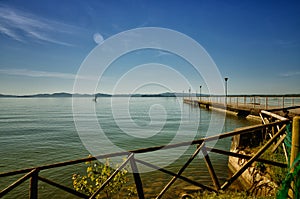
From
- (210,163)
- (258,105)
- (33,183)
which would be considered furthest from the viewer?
(258,105)

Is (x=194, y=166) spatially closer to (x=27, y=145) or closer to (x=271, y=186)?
(x=271, y=186)

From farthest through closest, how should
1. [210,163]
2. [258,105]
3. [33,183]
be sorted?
1. [258,105]
2. [210,163]
3. [33,183]

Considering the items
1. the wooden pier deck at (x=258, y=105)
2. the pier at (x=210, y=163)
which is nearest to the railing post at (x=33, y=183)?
the pier at (x=210, y=163)

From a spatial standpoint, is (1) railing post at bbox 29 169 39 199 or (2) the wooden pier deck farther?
(2) the wooden pier deck

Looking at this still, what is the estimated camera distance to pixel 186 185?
9625 mm

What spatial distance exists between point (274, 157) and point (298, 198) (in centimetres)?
424

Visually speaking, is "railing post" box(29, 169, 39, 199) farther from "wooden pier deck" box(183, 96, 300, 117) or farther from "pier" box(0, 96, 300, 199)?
"wooden pier deck" box(183, 96, 300, 117)

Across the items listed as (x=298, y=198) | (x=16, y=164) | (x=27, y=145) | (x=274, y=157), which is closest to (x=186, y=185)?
(x=274, y=157)

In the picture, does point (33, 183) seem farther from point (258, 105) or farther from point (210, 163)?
point (258, 105)

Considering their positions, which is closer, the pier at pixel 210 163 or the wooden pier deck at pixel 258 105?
the pier at pixel 210 163

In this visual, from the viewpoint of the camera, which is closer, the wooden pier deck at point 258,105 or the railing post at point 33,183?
the railing post at point 33,183

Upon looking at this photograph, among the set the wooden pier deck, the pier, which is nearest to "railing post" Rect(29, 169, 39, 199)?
the pier

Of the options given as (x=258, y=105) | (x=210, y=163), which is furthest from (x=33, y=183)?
(x=258, y=105)

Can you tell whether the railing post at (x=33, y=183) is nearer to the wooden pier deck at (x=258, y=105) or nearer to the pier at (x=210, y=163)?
the pier at (x=210, y=163)
